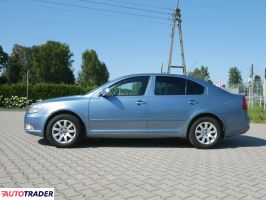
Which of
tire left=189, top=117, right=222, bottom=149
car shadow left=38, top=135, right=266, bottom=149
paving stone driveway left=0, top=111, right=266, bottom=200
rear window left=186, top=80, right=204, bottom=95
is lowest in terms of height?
paving stone driveway left=0, top=111, right=266, bottom=200

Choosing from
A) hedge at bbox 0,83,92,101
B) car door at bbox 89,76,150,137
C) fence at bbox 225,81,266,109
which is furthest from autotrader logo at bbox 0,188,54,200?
hedge at bbox 0,83,92,101

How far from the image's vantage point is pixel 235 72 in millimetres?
86688

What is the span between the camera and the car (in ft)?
24.5

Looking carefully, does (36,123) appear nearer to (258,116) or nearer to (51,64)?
(258,116)

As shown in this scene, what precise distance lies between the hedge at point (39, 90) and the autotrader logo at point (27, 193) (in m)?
24.6

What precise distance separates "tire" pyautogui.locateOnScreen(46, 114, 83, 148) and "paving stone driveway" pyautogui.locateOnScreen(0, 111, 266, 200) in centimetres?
20

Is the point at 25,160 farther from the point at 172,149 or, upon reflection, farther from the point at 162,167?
the point at 172,149

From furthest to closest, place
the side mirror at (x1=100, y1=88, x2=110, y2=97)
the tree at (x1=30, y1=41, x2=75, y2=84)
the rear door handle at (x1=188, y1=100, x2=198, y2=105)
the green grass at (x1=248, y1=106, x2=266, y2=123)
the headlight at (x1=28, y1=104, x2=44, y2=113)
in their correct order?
the tree at (x1=30, y1=41, x2=75, y2=84) < the green grass at (x1=248, y1=106, x2=266, y2=123) < the rear door handle at (x1=188, y1=100, x2=198, y2=105) < the headlight at (x1=28, y1=104, x2=44, y2=113) < the side mirror at (x1=100, y1=88, x2=110, y2=97)

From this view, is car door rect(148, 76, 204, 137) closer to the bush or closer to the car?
the car

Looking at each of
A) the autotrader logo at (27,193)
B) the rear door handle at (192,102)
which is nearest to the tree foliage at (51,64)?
the rear door handle at (192,102)

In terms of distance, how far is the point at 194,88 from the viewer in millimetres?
7848

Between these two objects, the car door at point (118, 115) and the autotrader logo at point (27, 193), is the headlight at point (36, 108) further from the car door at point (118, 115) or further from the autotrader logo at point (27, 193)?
the autotrader logo at point (27, 193)

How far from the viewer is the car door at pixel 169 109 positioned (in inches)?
299

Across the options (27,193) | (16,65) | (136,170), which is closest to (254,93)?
(136,170)
